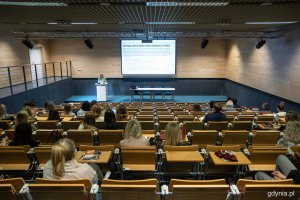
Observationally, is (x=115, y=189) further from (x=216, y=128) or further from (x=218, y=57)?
(x=218, y=57)

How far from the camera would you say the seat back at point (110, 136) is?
4591mm

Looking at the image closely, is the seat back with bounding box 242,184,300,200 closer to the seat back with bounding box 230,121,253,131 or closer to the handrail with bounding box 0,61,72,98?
the seat back with bounding box 230,121,253,131

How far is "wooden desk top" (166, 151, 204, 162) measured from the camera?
126 inches

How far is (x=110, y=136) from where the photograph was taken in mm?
4660

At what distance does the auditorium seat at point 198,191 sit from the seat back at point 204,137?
2.31m

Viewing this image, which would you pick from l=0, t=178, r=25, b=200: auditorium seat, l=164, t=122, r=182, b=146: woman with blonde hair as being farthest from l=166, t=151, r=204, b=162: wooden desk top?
l=0, t=178, r=25, b=200: auditorium seat

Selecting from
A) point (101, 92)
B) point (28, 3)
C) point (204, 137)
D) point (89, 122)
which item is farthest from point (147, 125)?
point (101, 92)

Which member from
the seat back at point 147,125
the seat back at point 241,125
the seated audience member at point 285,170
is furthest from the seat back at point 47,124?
the seated audience member at point 285,170

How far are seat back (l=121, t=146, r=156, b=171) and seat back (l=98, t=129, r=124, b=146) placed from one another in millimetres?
1075

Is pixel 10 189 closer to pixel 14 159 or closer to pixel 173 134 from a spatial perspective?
pixel 14 159

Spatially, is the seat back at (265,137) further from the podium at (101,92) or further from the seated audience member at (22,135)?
the podium at (101,92)

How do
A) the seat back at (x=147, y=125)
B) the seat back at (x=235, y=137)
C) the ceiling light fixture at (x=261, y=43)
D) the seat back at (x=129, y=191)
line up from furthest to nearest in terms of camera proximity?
the ceiling light fixture at (x=261, y=43), the seat back at (x=147, y=125), the seat back at (x=235, y=137), the seat back at (x=129, y=191)

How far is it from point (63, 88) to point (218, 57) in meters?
10.1

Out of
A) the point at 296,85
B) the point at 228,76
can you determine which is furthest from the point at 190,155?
the point at 228,76
